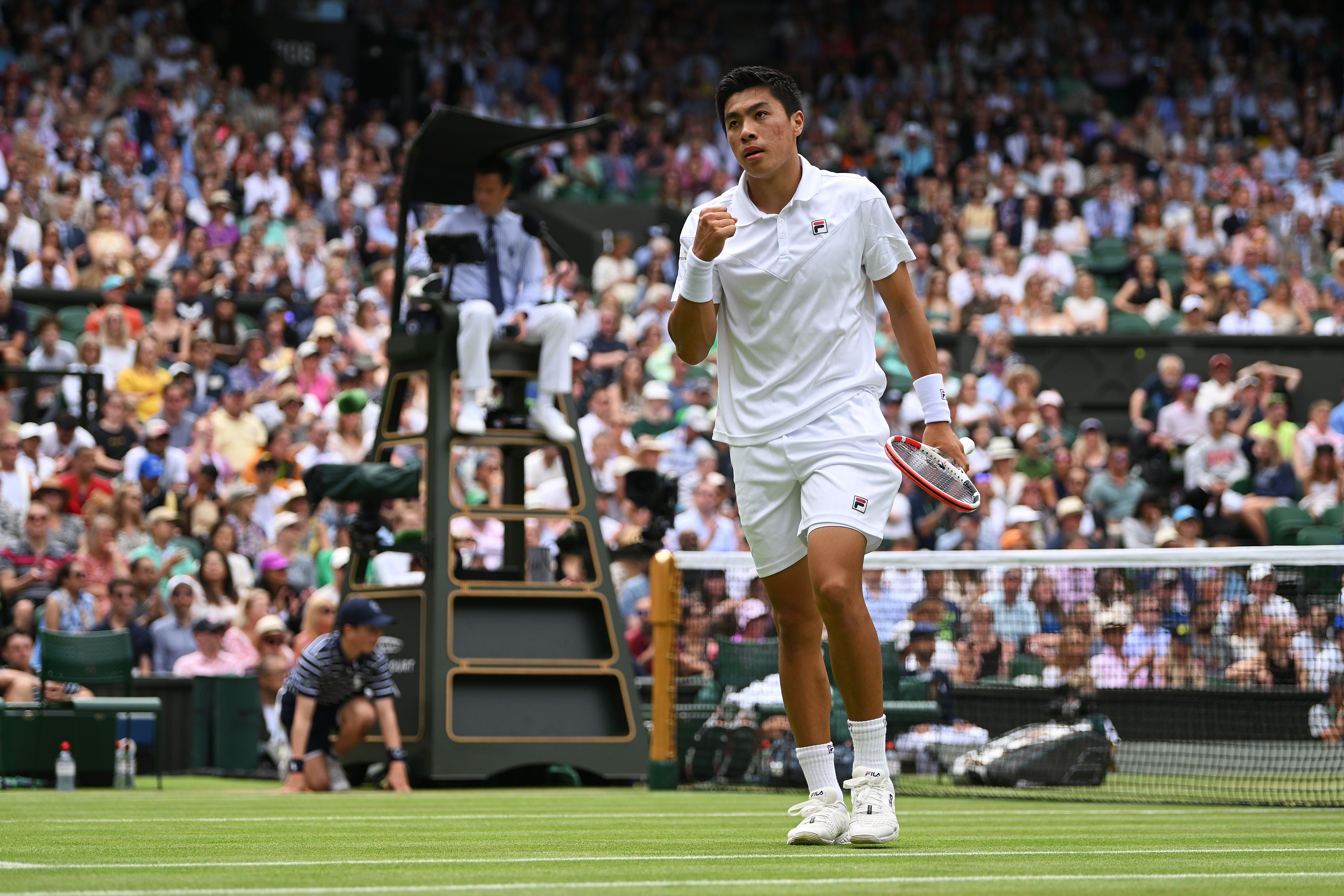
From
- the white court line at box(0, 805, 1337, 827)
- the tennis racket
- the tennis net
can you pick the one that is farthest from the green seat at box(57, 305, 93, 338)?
the tennis racket

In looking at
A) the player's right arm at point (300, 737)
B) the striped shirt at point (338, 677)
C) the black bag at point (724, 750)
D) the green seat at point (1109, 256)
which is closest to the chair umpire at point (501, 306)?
the striped shirt at point (338, 677)

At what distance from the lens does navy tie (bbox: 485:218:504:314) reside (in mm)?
11961

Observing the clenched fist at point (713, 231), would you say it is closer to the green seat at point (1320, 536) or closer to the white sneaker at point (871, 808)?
the white sneaker at point (871, 808)

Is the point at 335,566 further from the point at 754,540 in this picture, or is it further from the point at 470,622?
the point at 754,540

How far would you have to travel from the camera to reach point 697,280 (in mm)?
5652

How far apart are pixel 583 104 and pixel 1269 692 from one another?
18.1m

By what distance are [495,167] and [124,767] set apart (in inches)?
182

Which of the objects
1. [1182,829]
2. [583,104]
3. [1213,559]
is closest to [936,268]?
[583,104]

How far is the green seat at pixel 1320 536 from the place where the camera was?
1648 cm

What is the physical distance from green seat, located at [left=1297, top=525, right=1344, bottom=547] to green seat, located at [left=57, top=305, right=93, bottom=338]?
11221 mm

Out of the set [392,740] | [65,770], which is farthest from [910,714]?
[65,770]

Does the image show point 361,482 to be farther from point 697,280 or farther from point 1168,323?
point 1168,323

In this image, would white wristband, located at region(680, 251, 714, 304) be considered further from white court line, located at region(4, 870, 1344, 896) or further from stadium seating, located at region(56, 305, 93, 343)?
stadium seating, located at region(56, 305, 93, 343)

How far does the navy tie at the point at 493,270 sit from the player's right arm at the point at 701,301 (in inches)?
244
